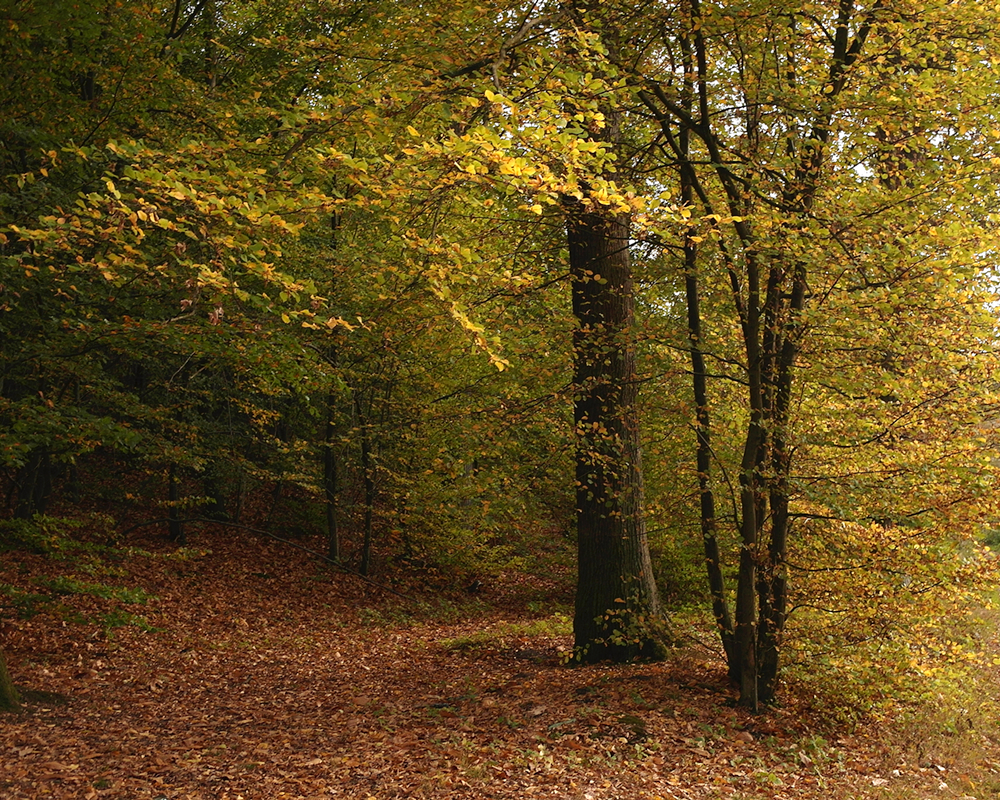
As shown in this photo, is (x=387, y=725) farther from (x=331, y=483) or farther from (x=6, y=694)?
(x=331, y=483)

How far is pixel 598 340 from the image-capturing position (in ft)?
21.7

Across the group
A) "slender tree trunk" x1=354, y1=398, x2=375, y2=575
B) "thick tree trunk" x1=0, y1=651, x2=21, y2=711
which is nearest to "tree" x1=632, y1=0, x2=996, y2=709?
"thick tree trunk" x1=0, y1=651, x2=21, y2=711

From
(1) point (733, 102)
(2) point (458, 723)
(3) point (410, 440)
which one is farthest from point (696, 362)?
(3) point (410, 440)

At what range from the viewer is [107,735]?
5875 mm

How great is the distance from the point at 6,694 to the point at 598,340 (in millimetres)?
5596

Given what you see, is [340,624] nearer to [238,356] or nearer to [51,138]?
[238,356]

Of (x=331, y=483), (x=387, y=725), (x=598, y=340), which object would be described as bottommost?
(x=387, y=725)

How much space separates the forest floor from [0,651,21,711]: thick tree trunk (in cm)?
13

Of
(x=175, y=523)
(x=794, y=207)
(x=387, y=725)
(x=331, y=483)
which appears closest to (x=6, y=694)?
(x=387, y=725)

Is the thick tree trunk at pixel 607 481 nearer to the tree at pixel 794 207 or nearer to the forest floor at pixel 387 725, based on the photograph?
the forest floor at pixel 387 725

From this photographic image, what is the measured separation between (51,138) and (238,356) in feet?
8.20

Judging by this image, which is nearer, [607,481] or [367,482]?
[607,481]

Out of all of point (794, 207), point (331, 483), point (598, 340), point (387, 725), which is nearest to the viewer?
point (794, 207)

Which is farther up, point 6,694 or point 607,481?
point 607,481
